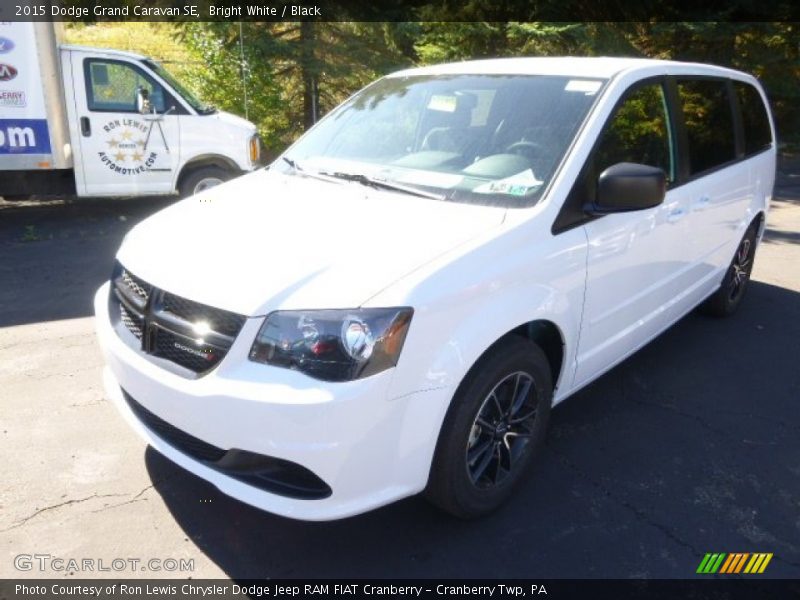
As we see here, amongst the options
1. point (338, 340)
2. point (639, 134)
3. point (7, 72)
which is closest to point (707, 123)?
point (639, 134)

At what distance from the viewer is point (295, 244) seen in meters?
2.62

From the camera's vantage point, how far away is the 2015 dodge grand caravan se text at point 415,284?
2.29 m

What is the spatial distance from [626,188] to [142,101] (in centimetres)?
682

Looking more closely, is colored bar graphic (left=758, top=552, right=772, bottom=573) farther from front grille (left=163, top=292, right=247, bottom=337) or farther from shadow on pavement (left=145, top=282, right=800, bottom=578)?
front grille (left=163, top=292, right=247, bottom=337)

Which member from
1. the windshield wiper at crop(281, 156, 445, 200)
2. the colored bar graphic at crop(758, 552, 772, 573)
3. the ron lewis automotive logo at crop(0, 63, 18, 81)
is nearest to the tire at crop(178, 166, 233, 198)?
the ron lewis automotive logo at crop(0, 63, 18, 81)

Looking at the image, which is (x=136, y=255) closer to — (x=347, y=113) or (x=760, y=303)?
(x=347, y=113)

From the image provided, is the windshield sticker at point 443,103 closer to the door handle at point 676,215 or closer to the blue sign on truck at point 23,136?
the door handle at point 676,215

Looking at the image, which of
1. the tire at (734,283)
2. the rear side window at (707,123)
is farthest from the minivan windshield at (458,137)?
the tire at (734,283)

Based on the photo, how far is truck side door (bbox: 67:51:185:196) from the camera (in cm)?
794

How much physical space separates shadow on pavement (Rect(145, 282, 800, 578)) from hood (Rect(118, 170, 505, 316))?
3.44ft

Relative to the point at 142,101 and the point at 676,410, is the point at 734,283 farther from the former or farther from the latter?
the point at 142,101

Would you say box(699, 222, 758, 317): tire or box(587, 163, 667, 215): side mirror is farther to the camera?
box(699, 222, 758, 317): tire

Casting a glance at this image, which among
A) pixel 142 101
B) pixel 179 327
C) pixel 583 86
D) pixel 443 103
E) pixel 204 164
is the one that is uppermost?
pixel 583 86

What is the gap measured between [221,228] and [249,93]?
9075 millimetres
